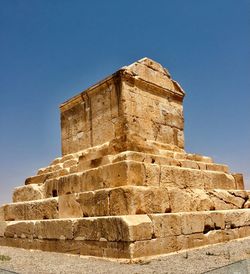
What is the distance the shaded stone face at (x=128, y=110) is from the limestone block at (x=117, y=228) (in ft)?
5.40

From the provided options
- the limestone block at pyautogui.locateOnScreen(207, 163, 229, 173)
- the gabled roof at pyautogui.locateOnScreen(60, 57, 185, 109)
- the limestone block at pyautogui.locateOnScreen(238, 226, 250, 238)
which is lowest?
the limestone block at pyautogui.locateOnScreen(238, 226, 250, 238)

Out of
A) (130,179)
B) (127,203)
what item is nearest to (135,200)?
(127,203)

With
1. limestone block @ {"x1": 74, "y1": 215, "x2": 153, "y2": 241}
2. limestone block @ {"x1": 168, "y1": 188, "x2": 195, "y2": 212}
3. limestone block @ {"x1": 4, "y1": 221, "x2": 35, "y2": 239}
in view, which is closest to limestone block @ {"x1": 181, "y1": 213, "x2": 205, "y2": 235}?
limestone block @ {"x1": 168, "y1": 188, "x2": 195, "y2": 212}

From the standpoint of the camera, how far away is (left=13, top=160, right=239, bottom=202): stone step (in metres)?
5.58

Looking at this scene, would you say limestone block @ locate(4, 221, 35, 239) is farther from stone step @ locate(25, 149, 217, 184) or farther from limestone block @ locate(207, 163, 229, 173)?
limestone block @ locate(207, 163, 229, 173)

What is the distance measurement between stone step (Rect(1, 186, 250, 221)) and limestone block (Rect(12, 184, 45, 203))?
0.70 feet

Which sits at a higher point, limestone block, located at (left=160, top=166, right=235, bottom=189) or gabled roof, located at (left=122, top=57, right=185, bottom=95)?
gabled roof, located at (left=122, top=57, right=185, bottom=95)

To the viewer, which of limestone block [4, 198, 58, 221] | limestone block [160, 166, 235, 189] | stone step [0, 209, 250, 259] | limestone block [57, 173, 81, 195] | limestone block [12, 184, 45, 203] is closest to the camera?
stone step [0, 209, 250, 259]

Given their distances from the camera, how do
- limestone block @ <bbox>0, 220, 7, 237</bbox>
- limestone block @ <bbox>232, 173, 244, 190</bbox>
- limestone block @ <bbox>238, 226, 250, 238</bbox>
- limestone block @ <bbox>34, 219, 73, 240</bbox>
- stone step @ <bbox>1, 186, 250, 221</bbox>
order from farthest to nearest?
limestone block @ <bbox>232, 173, 244, 190</bbox> < limestone block @ <bbox>0, 220, 7, 237</bbox> < limestone block @ <bbox>238, 226, 250, 238</bbox> < limestone block @ <bbox>34, 219, 73, 240</bbox> < stone step @ <bbox>1, 186, 250, 221</bbox>

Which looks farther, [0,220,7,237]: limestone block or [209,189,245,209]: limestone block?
[0,220,7,237]: limestone block

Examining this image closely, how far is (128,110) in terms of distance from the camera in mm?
6859

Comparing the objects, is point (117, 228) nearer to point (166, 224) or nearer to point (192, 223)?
point (166, 224)

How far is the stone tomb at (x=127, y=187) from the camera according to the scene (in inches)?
206

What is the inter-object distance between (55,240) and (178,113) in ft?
13.4
